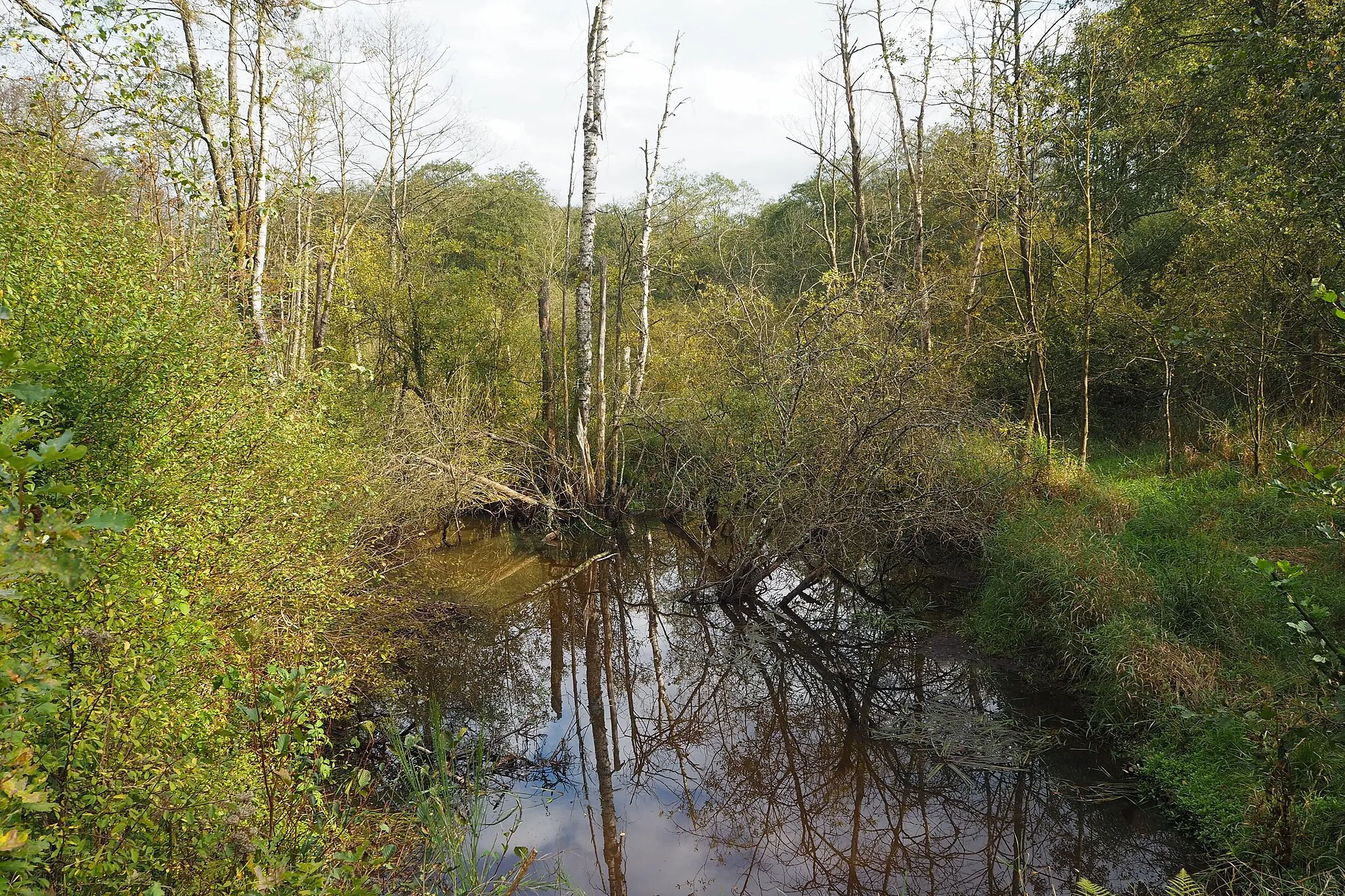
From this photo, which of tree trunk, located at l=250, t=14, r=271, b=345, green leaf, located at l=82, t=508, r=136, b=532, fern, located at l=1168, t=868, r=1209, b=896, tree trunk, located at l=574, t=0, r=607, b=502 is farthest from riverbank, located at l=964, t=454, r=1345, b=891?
tree trunk, located at l=250, t=14, r=271, b=345

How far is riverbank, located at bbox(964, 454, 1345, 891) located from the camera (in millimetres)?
4246

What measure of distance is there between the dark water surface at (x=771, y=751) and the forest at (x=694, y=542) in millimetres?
39

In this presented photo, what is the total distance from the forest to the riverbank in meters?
0.04

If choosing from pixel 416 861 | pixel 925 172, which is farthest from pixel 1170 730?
pixel 925 172

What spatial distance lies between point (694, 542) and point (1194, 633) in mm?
7112

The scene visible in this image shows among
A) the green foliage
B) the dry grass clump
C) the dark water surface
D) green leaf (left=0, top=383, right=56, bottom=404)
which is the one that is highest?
green leaf (left=0, top=383, right=56, bottom=404)

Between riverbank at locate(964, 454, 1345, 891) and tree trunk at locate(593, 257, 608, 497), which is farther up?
tree trunk at locate(593, 257, 608, 497)

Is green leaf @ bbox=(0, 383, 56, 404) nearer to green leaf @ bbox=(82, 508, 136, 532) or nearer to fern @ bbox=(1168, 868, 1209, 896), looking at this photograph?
green leaf @ bbox=(82, 508, 136, 532)

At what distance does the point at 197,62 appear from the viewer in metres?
Answer: 8.96

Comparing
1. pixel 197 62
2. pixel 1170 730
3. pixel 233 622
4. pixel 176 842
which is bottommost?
pixel 1170 730

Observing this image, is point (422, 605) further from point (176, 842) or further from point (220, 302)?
point (176, 842)

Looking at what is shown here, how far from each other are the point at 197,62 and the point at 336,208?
941 centimetres

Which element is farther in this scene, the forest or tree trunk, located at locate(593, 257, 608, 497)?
tree trunk, located at locate(593, 257, 608, 497)

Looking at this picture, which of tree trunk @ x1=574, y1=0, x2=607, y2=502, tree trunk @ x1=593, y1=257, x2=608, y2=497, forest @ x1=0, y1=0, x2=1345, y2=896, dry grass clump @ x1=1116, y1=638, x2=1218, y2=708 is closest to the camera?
forest @ x1=0, y1=0, x2=1345, y2=896
